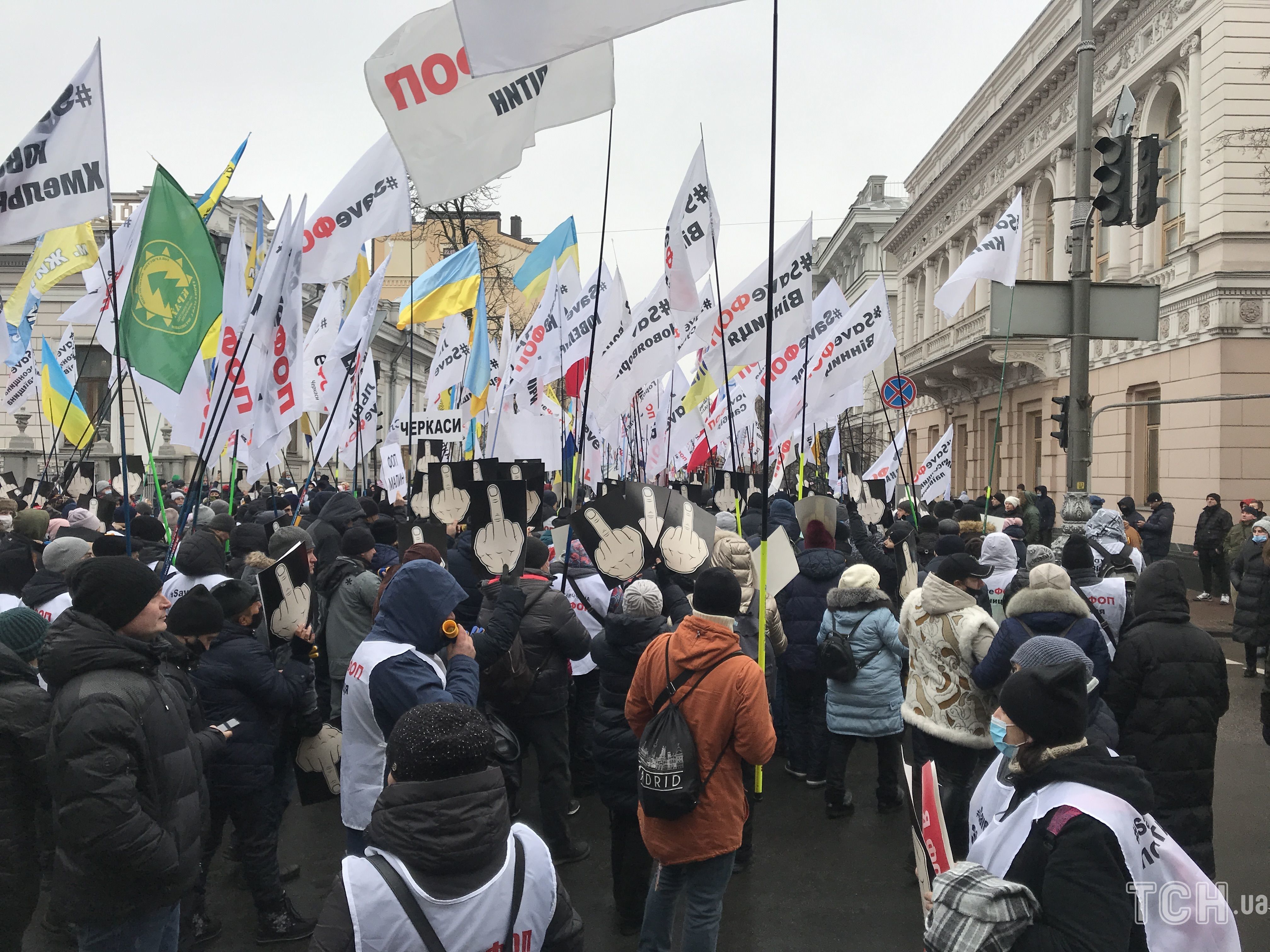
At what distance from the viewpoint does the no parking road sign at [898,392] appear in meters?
13.1

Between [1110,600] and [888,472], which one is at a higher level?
[888,472]

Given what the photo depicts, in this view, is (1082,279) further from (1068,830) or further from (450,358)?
(1068,830)

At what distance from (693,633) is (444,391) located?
9739 mm

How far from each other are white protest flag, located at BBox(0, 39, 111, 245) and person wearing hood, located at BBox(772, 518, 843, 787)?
508cm

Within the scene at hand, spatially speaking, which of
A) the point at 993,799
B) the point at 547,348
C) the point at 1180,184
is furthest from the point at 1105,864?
the point at 1180,184

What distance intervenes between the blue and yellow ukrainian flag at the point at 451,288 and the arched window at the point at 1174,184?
45.0 feet

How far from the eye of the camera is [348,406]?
11953 mm

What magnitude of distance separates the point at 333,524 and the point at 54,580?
2310 mm

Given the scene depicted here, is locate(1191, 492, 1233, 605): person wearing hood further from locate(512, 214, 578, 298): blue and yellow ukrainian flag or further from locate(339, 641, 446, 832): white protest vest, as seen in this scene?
locate(339, 641, 446, 832): white protest vest

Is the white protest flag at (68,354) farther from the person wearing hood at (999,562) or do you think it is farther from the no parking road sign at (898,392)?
Answer: the person wearing hood at (999,562)

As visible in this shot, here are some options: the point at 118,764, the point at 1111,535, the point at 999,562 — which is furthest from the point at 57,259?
the point at 1111,535

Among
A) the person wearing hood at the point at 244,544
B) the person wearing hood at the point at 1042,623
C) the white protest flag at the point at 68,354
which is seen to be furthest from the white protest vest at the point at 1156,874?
the white protest flag at the point at 68,354

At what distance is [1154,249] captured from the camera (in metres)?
19.0

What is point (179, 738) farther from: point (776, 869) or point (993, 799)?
point (776, 869)
